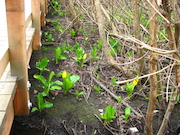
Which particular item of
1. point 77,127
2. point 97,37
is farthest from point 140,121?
point 97,37

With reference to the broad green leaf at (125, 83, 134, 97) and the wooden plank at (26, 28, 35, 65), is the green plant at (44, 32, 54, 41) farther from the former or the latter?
the broad green leaf at (125, 83, 134, 97)

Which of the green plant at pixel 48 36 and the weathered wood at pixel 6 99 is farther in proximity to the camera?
the green plant at pixel 48 36

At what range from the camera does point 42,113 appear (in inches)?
109

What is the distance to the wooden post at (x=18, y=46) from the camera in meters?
2.18

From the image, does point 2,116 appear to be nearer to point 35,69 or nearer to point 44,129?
point 44,129

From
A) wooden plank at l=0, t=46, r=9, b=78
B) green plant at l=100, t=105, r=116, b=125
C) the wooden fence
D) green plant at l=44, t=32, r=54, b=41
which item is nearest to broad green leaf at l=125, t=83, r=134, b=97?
green plant at l=100, t=105, r=116, b=125

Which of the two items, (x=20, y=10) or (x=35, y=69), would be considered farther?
(x=35, y=69)

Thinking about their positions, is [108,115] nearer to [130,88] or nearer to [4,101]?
[130,88]

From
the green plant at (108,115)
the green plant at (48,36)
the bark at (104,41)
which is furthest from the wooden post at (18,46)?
the green plant at (48,36)

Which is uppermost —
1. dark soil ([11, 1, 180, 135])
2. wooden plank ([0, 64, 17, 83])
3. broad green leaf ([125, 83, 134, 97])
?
wooden plank ([0, 64, 17, 83])

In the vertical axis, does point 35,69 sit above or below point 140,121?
above

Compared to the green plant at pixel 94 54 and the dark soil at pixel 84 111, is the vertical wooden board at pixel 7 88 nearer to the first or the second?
the dark soil at pixel 84 111

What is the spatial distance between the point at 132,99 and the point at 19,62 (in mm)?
1623

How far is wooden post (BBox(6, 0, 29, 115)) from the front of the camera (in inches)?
85.7
